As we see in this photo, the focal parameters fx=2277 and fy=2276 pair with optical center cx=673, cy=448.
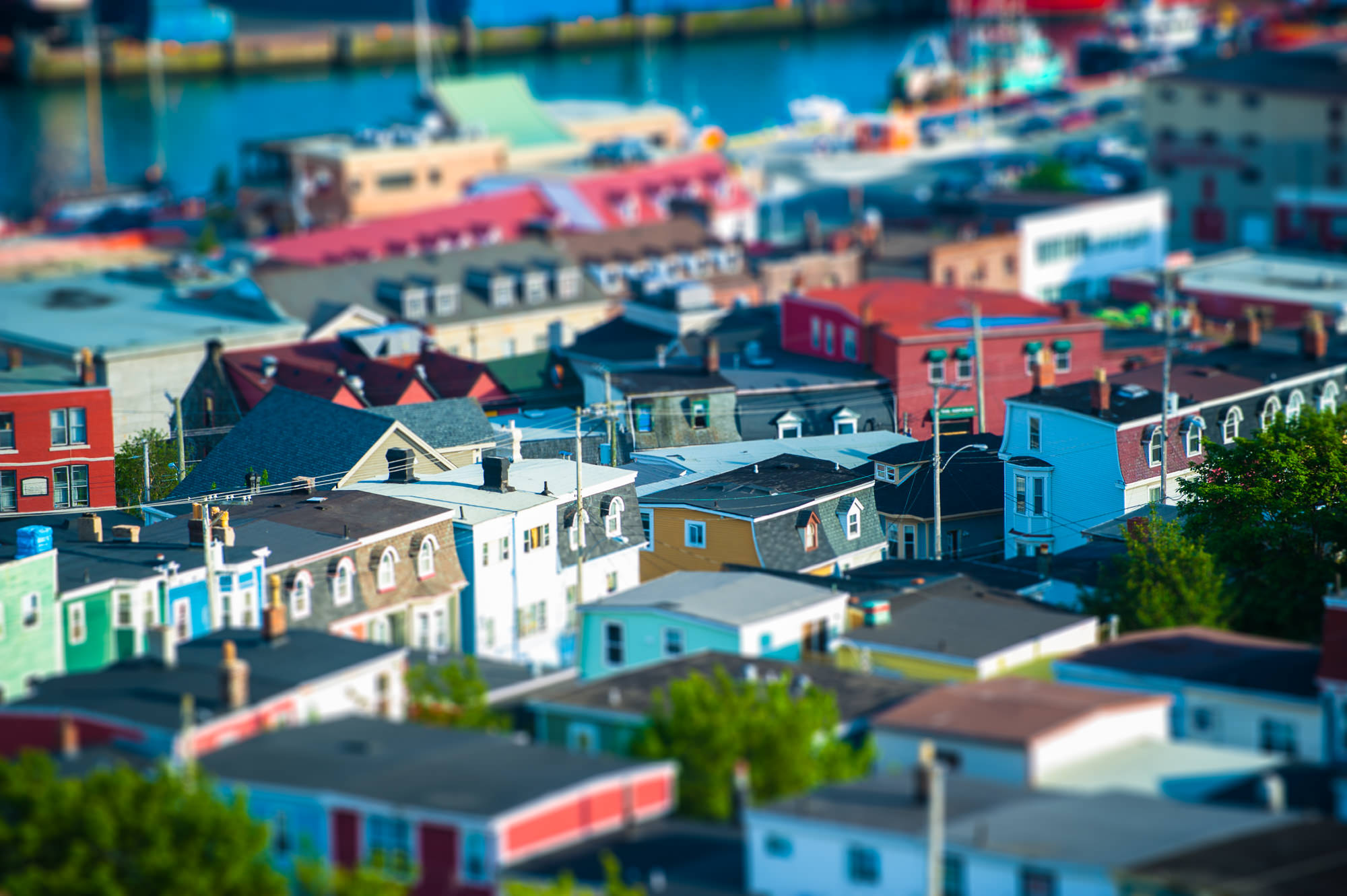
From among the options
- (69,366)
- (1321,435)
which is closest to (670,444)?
(1321,435)

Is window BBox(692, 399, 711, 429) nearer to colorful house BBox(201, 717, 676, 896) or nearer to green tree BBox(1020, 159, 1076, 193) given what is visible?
colorful house BBox(201, 717, 676, 896)

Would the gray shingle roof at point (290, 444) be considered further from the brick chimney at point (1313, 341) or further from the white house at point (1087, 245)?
the white house at point (1087, 245)

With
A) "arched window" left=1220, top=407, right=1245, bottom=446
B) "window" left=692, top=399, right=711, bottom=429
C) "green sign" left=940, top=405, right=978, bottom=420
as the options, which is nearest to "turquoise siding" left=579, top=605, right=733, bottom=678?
"window" left=692, top=399, right=711, bottom=429

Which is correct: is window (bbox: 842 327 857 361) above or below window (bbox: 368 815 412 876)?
above

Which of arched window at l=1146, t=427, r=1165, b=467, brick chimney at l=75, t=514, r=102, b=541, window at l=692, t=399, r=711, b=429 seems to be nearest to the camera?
brick chimney at l=75, t=514, r=102, b=541

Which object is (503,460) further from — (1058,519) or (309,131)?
(309,131)

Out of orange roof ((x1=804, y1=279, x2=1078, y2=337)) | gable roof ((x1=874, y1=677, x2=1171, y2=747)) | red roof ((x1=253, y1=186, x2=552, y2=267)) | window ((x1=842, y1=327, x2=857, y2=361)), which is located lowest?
gable roof ((x1=874, y1=677, x2=1171, y2=747))
